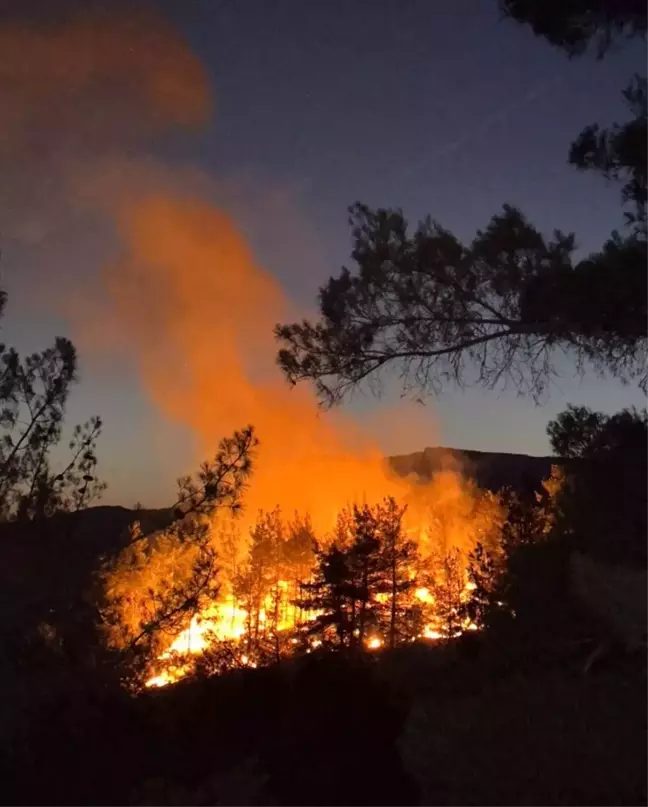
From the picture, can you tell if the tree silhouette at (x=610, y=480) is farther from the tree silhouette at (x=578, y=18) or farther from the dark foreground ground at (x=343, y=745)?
the tree silhouette at (x=578, y=18)

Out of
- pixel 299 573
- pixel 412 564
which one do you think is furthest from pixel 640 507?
pixel 299 573

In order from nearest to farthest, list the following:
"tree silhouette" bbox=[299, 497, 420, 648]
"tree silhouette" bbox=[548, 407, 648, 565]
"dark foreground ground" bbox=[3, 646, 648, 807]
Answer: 1. "dark foreground ground" bbox=[3, 646, 648, 807]
2. "tree silhouette" bbox=[548, 407, 648, 565]
3. "tree silhouette" bbox=[299, 497, 420, 648]

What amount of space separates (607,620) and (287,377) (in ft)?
15.1

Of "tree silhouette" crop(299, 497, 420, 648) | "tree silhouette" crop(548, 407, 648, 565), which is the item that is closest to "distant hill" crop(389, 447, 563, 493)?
"tree silhouette" crop(299, 497, 420, 648)

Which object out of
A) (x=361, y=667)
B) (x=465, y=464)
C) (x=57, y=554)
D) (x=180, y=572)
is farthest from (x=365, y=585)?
(x=465, y=464)

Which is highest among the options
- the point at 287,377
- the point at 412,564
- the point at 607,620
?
the point at 412,564

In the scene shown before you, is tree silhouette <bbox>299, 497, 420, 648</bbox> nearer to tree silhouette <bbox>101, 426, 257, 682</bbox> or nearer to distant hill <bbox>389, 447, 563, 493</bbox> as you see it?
tree silhouette <bbox>101, 426, 257, 682</bbox>

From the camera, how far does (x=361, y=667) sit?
10633mm

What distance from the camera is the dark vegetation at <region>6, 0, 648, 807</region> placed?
6758mm

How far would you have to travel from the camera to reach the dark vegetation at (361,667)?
22.2 feet

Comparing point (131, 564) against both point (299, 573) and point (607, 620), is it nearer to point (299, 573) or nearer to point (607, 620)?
point (607, 620)

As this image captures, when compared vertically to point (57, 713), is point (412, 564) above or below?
above

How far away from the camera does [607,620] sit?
10.1m

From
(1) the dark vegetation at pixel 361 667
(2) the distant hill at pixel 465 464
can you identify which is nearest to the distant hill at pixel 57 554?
(1) the dark vegetation at pixel 361 667
